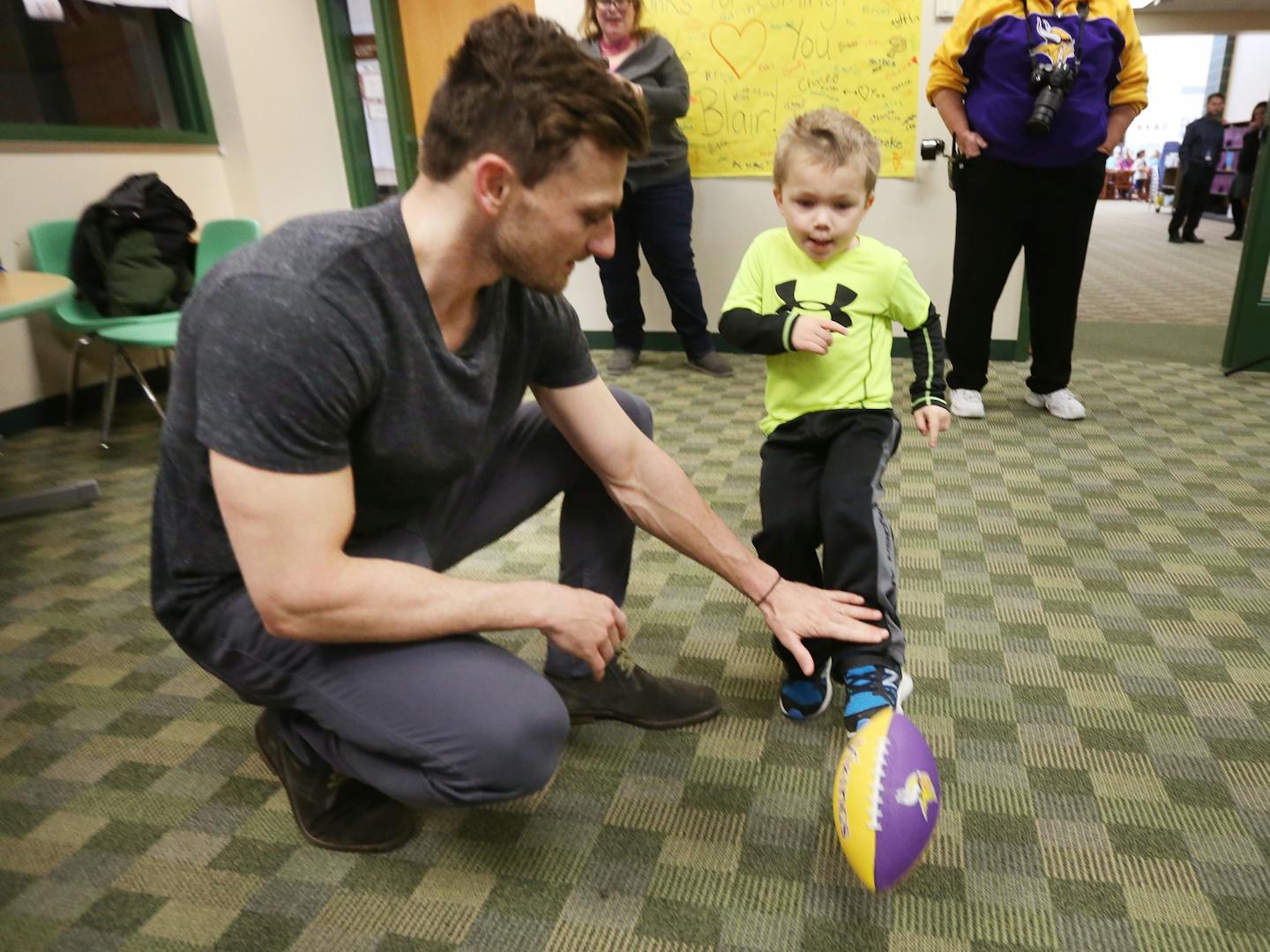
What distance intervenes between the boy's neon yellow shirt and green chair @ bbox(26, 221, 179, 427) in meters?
2.26

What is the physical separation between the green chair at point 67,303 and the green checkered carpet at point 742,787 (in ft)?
3.41

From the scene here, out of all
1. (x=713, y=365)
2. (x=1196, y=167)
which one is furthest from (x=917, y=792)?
(x=1196, y=167)

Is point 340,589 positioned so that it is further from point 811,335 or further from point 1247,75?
point 1247,75

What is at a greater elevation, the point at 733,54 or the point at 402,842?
the point at 733,54

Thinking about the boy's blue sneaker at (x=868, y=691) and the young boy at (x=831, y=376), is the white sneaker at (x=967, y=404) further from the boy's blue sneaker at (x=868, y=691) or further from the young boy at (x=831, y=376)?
the boy's blue sneaker at (x=868, y=691)

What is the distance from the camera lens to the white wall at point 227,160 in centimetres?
292

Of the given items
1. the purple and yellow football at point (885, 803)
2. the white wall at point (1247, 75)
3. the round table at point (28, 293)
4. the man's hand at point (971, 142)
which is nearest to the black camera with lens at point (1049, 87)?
the man's hand at point (971, 142)

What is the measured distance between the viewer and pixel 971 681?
54.6 inches

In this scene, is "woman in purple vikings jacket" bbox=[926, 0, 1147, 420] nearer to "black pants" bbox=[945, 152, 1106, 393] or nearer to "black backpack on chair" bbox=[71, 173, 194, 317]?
"black pants" bbox=[945, 152, 1106, 393]

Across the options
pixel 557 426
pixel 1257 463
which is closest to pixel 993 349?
pixel 1257 463

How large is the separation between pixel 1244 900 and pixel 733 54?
321cm

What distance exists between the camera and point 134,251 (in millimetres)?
2891

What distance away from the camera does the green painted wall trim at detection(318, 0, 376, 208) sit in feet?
13.4

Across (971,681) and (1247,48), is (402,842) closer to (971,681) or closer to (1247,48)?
(971,681)
